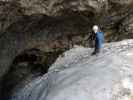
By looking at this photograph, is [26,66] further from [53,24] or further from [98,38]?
[98,38]

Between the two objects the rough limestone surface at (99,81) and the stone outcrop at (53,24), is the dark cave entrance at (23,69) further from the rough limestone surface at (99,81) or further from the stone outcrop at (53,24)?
the rough limestone surface at (99,81)

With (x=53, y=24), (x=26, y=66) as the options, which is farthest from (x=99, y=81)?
(x=26, y=66)

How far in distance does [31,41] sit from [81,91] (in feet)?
23.9

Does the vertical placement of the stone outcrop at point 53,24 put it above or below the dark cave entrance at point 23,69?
above

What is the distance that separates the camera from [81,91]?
7125 mm

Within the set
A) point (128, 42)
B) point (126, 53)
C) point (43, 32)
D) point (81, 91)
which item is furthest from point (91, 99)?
point (43, 32)

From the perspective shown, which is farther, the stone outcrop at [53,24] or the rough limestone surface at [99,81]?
the stone outcrop at [53,24]

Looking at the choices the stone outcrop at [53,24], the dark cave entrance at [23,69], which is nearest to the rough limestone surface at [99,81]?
the stone outcrop at [53,24]

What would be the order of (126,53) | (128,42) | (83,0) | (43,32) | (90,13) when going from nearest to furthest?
(126,53) < (128,42) < (83,0) < (90,13) < (43,32)

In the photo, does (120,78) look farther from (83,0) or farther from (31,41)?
(31,41)

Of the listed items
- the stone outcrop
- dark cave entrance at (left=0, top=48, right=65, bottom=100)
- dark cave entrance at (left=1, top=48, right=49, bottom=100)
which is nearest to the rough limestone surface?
the stone outcrop

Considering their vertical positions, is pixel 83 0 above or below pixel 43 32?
above

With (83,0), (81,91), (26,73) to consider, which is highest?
(83,0)

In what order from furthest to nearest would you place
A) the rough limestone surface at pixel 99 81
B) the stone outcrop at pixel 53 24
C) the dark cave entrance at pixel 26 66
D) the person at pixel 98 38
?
the dark cave entrance at pixel 26 66 < the stone outcrop at pixel 53 24 < the person at pixel 98 38 < the rough limestone surface at pixel 99 81
